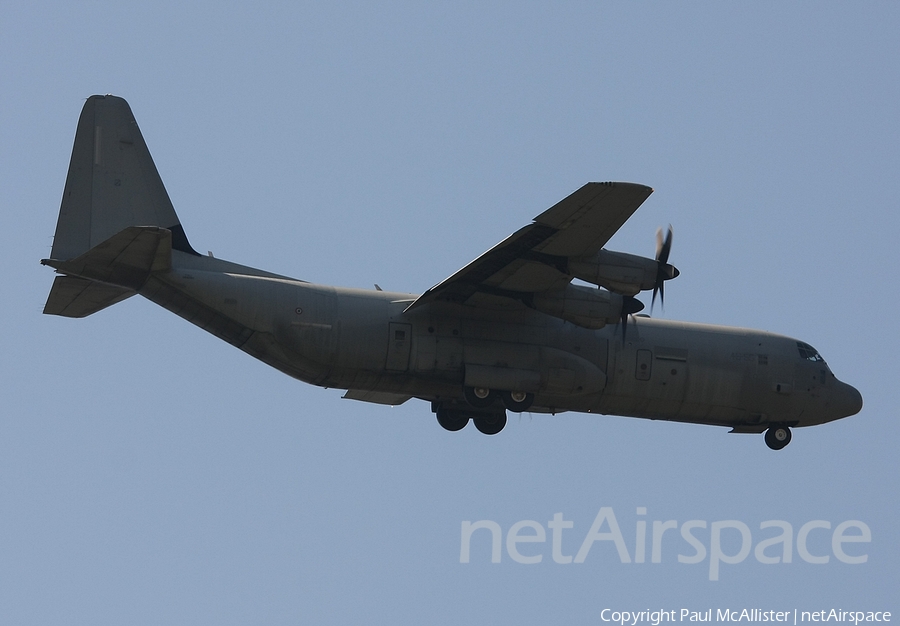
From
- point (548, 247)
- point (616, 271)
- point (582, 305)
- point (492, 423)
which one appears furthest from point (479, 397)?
point (616, 271)

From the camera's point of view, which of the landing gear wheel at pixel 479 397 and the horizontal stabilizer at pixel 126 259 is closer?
the horizontal stabilizer at pixel 126 259

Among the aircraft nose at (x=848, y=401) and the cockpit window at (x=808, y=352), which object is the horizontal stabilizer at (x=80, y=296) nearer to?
the cockpit window at (x=808, y=352)

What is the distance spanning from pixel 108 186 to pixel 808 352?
16.5 meters

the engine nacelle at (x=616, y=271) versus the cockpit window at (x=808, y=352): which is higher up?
the engine nacelle at (x=616, y=271)

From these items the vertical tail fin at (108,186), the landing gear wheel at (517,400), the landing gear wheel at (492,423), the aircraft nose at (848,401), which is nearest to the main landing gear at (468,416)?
the landing gear wheel at (492,423)

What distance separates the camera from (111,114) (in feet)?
91.2

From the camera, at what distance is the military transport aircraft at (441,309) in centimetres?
2611

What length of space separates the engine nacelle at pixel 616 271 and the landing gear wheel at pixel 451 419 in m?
5.25

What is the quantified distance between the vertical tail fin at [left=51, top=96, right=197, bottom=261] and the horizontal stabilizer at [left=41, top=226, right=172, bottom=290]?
968 mm

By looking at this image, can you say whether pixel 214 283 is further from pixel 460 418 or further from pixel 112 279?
pixel 460 418

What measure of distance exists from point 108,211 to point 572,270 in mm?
9582

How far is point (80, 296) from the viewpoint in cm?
2791

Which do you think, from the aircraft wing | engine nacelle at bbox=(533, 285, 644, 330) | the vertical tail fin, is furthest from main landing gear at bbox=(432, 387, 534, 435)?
the vertical tail fin

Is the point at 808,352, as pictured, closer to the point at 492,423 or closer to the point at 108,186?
the point at 492,423
